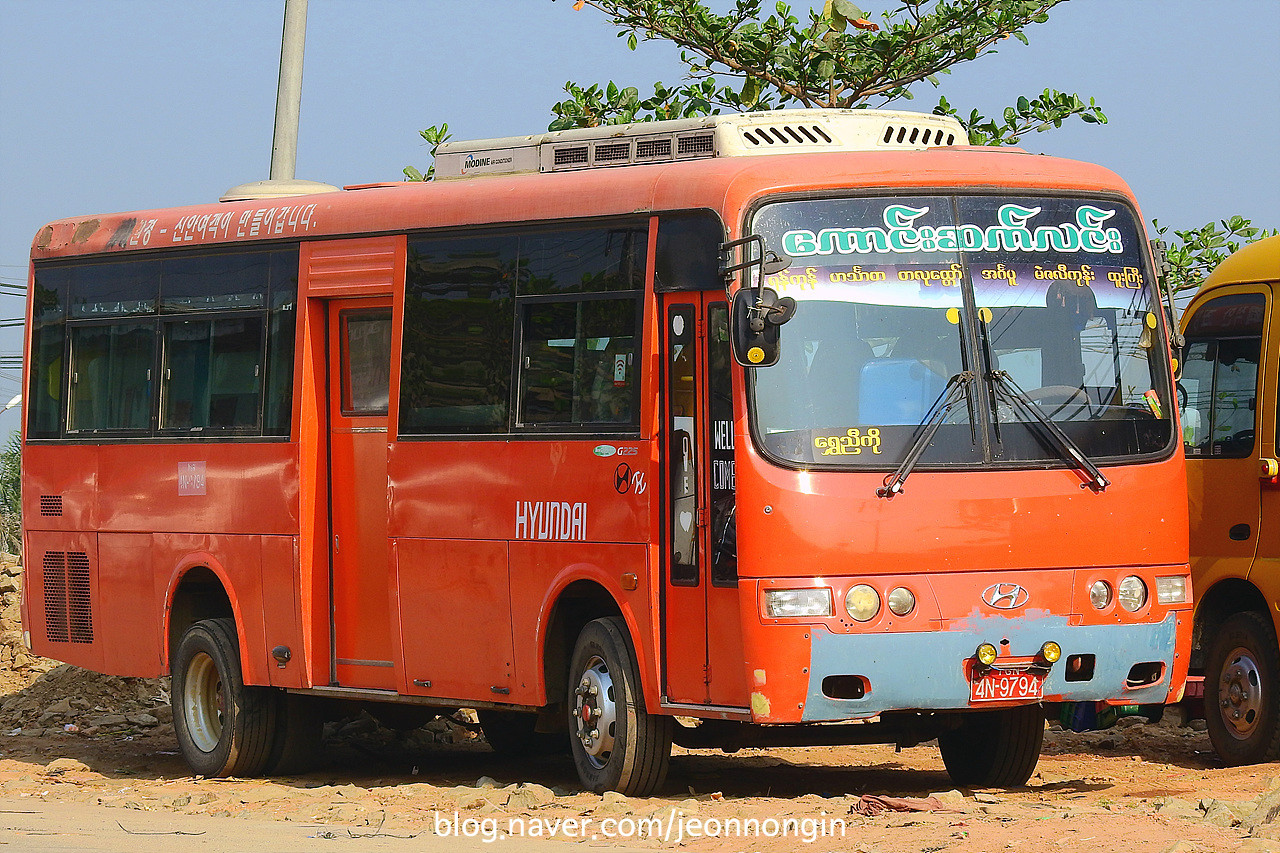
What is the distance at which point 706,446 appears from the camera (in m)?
9.84

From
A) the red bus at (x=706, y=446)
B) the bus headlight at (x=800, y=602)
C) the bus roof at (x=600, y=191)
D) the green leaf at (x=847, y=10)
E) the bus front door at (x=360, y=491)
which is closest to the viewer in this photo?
the bus headlight at (x=800, y=602)

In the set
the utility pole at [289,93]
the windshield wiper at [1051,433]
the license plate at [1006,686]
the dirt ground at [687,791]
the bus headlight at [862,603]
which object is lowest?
the dirt ground at [687,791]

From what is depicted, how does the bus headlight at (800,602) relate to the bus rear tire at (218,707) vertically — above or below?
above

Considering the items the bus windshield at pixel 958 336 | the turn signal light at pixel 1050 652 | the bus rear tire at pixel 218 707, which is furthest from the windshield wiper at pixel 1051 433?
the bus rear tire at pixel 218 707

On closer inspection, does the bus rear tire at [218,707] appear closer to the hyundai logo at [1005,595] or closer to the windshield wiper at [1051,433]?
the hyundai logo at [1005,595]

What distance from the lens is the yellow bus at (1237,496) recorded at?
1190cm

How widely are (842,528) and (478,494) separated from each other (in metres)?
2.63

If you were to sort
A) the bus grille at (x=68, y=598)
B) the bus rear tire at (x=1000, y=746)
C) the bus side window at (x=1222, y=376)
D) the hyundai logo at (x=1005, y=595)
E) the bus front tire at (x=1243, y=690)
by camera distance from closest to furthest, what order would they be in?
the hyundai logo at (x=1005, y=595), the bus rear tire at (x=1000, y=746), the bus front tire at (x=1243, y=690), the bus side window at (x=1222, y=376), the bus grille at (x=68, y=598)

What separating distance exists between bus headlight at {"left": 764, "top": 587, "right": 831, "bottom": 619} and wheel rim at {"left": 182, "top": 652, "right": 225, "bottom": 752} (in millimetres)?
5592

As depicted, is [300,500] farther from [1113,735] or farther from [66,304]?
[1113,735]

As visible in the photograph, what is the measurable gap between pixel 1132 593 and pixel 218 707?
21.7 ft

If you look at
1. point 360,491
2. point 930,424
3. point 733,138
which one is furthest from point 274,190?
point 930,424

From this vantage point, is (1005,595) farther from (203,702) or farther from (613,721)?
(203,702)

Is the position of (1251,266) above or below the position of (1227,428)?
above
